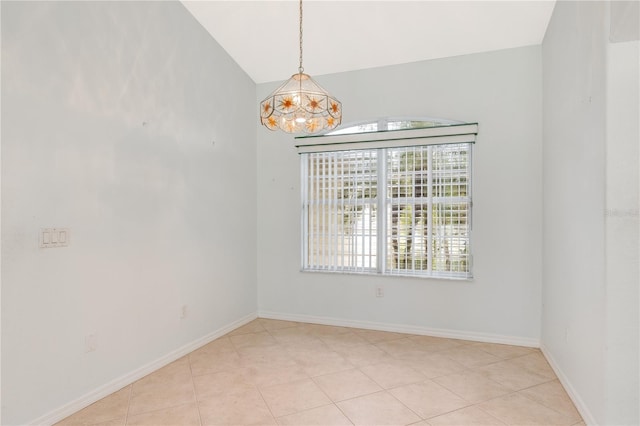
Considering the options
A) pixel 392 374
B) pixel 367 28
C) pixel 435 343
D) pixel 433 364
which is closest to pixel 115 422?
pixel 392 374

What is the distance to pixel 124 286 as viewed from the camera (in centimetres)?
279

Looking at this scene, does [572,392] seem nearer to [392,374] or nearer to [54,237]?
[392,374]

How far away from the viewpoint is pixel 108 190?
2.66 metres

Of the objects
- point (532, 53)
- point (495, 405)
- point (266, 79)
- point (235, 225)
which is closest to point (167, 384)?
point (235, 225)

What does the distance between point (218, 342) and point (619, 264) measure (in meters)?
3.24

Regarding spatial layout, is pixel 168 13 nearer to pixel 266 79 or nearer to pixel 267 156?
pixel 266 79

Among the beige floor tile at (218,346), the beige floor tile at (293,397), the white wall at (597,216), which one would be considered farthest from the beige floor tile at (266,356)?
the white wall at (597,216)

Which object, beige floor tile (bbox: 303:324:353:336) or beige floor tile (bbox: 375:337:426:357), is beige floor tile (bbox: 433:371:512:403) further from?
beige floor tile (bbox: 303:324:353:336)

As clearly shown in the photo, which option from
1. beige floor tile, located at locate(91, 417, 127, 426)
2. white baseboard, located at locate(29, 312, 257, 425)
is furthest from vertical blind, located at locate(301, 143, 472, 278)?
beige floor tile, located at locate(91, 417, 127, 426)

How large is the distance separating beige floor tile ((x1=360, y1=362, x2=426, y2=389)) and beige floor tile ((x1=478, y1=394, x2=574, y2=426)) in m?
0.54

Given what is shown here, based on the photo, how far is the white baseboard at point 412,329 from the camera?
3617 millimetres

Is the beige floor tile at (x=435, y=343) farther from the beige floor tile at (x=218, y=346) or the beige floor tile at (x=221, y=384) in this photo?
the beige floor tile at (x=218, y=346)

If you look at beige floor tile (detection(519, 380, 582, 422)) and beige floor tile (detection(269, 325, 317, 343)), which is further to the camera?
beige floor tile (detection(269, 325, 317, 343))

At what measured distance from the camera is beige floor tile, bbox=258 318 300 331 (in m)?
4.20
